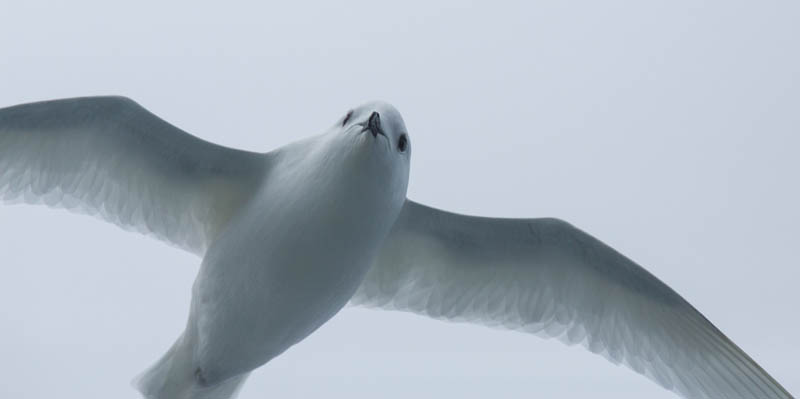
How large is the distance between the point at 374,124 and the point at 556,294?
1.31 m

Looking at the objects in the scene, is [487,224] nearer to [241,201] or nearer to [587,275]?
[587,275]

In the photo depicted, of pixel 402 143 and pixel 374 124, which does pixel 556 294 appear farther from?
pixel 374 124

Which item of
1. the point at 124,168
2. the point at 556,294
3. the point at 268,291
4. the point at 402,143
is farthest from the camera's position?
the point at 556,294

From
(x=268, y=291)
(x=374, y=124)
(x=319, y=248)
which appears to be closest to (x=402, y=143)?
(x=374, y=124)

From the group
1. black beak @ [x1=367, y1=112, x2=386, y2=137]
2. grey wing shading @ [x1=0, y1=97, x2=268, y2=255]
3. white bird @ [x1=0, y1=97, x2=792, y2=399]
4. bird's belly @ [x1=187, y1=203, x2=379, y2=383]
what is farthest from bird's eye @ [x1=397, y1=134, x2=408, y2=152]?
grey wing shading @ [x1=0, y1=97, x2=268, y2=255]

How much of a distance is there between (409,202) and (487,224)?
0.30 metres

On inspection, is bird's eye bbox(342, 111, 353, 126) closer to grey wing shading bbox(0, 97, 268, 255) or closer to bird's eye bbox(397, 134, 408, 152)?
bird's eye bbox(397, 134, 408, 152)

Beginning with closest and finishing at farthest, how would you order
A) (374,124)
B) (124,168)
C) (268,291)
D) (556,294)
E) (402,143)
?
1. (374,124)
2. (402,143)
3. (268,291)
4. (124,168)
5. (556,294)

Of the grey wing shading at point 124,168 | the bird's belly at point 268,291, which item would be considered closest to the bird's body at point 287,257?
the bird's belly at point 268,291

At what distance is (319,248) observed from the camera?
10.2 ft

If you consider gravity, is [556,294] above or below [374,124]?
below

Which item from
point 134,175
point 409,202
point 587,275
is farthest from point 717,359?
point 134,175

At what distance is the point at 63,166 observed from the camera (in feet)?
11.6

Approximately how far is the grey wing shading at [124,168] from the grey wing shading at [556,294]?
65cm
